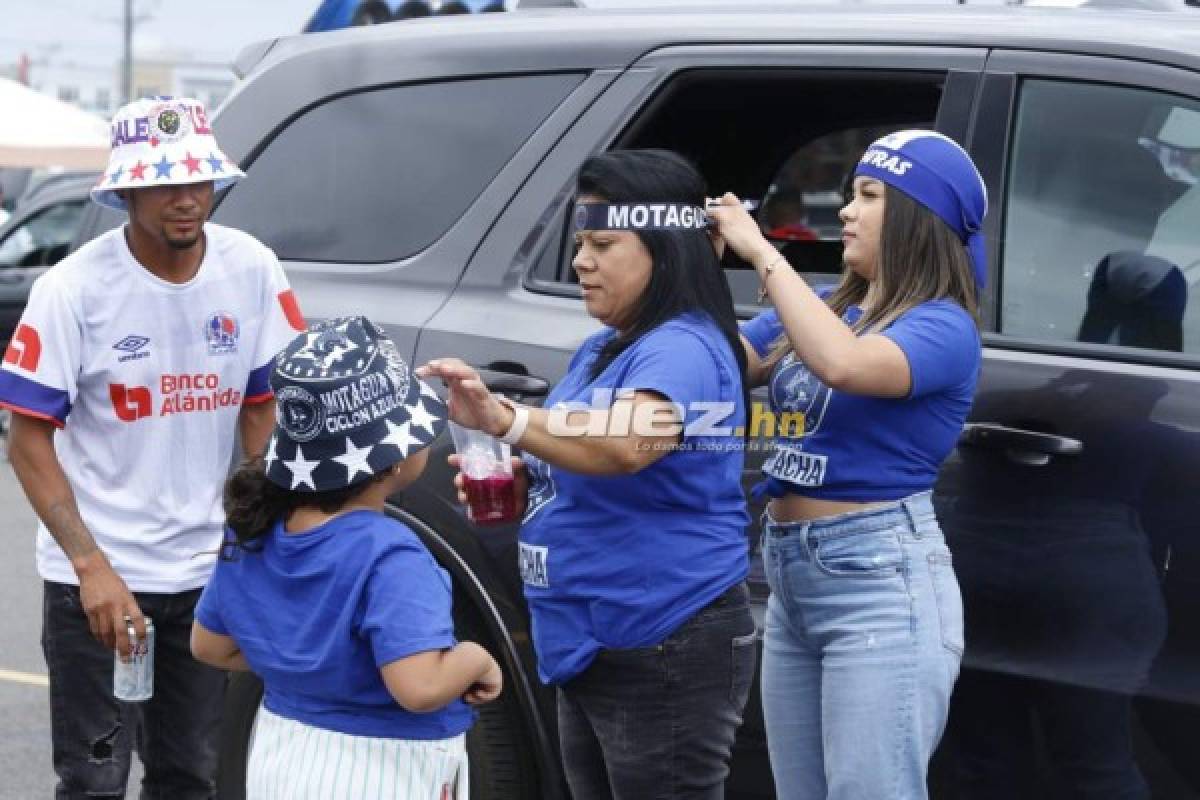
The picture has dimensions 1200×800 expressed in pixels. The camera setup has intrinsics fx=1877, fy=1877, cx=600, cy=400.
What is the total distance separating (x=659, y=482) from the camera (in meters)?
3.04

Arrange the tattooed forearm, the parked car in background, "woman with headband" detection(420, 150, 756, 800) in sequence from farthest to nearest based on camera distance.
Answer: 1. the parked car in background
2. the tattooed forearm
3. "woman with headband" detection(420, 150, 756, 800)

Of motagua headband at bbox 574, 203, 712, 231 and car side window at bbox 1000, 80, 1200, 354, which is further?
car side window at bbox 1000, 80, 1200, 354

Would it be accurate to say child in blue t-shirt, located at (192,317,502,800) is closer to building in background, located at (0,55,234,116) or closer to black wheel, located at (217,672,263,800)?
black wheel, located at (217,672,263,800)

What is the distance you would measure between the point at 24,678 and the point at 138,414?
2.84 meters

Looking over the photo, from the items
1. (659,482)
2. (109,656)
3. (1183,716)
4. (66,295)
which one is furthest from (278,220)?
(1183,716)

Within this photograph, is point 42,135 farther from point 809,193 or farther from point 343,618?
point 343,618

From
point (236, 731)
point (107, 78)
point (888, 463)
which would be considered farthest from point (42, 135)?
point (107, 78)

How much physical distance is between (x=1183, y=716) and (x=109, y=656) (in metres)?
2.00

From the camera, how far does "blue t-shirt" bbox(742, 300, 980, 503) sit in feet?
10.0

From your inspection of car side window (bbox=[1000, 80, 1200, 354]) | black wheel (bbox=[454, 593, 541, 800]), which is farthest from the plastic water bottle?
car side window (bbox=[1000, 80, 1200, 354])

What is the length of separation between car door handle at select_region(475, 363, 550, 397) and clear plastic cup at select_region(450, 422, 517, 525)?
0.46 m

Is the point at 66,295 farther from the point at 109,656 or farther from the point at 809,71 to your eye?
the point at 809,71

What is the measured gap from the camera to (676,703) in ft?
10.0
